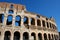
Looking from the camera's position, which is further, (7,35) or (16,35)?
(16,35)

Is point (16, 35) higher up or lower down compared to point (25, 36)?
higher up

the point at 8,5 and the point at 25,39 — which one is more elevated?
the point at 8,5

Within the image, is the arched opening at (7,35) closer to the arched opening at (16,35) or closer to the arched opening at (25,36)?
the arched opening at (16,35)

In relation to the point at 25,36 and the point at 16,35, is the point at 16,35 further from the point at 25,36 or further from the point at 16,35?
the point at 25,36

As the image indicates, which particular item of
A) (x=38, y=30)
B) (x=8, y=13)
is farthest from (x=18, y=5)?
(x=38, y=30)

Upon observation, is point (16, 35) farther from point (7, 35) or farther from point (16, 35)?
point (7, 35)

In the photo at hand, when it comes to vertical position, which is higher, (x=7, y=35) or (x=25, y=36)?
(x=7, y=35)

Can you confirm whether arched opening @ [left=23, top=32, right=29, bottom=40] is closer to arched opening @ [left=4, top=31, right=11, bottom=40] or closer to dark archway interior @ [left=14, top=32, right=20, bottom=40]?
dark archway interior @ [left=14, top=32, right=20, bottom=40]

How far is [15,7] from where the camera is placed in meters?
24.6

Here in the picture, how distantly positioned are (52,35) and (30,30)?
8.14 m

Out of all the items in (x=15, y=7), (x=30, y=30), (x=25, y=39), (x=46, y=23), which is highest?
(x=15, y=7)

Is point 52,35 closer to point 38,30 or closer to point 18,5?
point 38,30

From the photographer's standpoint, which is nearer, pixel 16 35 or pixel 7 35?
pixel 7 35

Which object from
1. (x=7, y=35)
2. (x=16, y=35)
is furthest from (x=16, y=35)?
(x=7, y=35)
